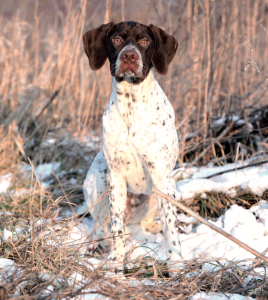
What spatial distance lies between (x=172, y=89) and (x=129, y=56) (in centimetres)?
245

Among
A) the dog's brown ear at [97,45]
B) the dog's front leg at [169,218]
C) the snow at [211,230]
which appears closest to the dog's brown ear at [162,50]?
the dog's brown ear at [97,45]

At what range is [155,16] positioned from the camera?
15.1ft

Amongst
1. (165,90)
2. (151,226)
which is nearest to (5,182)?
(151,226)

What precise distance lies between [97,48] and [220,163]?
192 cm

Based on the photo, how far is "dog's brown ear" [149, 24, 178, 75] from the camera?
8.55ft

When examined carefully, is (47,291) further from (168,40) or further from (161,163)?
(168,40)

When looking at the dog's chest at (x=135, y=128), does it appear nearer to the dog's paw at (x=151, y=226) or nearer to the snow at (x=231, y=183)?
the dog's paw at (x=151, y=226)

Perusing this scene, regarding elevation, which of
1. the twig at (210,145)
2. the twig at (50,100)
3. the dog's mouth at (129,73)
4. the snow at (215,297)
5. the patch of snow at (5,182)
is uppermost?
the dog's mouth at (129,73)

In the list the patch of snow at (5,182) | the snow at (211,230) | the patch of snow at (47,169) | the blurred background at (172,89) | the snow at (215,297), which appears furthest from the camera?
the patch of snow at (47,169)

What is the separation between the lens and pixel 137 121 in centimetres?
261

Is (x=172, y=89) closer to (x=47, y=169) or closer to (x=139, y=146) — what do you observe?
(x=47, y=169)

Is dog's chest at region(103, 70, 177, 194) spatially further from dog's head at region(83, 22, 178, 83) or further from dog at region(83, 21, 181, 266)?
dog's head at region(83, 22, 178, 83)

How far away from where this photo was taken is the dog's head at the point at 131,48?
247 cm

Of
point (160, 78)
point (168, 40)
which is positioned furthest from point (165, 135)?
point (160, 78)
